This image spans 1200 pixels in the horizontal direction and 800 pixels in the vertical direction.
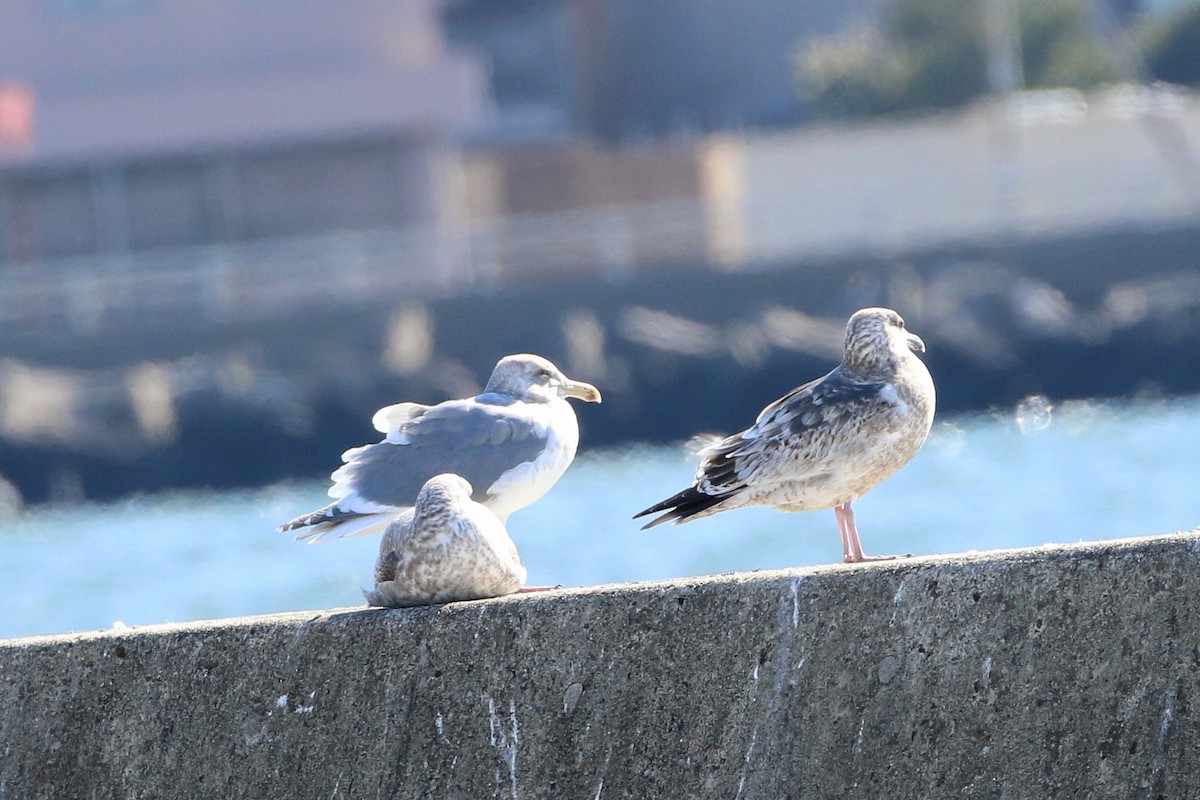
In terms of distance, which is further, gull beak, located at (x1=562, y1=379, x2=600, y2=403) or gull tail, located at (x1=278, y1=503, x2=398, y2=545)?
gull beak, located at (x1=562, y1=379, x2=600, y2=403)

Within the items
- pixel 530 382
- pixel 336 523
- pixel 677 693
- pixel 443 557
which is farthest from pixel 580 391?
pixel 677 693

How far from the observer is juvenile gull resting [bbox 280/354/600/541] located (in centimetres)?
640

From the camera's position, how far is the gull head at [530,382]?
6816 millimetres

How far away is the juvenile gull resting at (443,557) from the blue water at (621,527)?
1058 cm

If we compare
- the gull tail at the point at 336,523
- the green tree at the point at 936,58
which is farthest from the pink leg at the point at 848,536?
the green tree at the point at 936,58

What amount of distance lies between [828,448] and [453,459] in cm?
163

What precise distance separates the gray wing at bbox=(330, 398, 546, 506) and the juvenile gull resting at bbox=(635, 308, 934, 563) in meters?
1.17

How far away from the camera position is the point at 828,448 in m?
5.24

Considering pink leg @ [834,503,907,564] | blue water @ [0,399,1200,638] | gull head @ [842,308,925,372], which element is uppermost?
gull head @ [842,308,925,372]

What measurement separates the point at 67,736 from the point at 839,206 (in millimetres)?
28826

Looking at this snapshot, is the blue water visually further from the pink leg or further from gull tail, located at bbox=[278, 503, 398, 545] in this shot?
the pink leg

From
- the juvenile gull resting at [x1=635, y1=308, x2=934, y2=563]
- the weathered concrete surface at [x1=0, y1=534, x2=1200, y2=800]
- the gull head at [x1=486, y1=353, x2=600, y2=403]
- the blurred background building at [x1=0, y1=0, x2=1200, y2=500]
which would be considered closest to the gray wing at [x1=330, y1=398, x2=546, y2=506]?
the gull head at [x1=486, y1=353, x2=600, y2=403]

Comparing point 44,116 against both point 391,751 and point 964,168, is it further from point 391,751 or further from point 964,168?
point 391,751

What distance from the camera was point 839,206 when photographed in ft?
106
